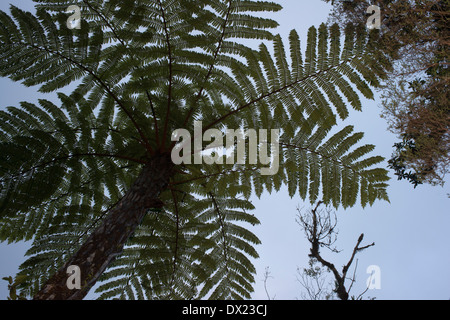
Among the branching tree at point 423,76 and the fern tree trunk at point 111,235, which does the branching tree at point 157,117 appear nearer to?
the fern tree trunk at point 111,235

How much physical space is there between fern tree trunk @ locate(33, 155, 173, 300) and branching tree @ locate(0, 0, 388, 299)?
0.06 feet

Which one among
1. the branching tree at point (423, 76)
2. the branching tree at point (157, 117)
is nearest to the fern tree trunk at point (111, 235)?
the branching tree at point (157, 117)

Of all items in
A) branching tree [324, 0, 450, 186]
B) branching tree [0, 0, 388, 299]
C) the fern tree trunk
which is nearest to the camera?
the fern tree trunk

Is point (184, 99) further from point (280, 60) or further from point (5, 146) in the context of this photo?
point (5, 146)

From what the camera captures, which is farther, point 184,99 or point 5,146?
point 184,99

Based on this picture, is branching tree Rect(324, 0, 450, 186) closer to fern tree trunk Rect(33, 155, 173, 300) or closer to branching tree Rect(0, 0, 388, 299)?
branching tree Rect(0, 0, 388, 299)

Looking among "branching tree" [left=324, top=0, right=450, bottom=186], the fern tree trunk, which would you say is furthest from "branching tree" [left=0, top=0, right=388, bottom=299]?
"branching tree" [left=324, top=0, right=450, bottom=186]

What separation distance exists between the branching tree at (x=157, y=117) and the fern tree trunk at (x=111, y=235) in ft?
0.06

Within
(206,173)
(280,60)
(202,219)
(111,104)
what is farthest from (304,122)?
(111,104)

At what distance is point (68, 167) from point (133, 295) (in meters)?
1.46

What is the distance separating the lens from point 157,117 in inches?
109

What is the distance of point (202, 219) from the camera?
333cm

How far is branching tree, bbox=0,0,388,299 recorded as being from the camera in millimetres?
2512
